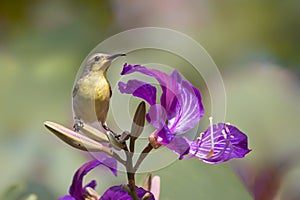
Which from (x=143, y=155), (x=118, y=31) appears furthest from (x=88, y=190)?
(x=118, y=31)

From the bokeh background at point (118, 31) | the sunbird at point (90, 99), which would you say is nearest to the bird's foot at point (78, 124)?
the sunbird at point (90, 99)

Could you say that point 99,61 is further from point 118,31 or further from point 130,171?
point 118,31

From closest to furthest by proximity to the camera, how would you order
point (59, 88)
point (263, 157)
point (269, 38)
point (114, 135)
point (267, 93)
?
1. point (114, 135)
2. point (263, 157)
3. point (267, 93)
4. point (59, 88)
5. point (269, 38)

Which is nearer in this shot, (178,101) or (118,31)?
(178,101)

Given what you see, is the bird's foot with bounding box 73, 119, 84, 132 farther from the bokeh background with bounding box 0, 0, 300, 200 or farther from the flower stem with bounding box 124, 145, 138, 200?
the bokeh background with bounding box 0, 0, 300, 200

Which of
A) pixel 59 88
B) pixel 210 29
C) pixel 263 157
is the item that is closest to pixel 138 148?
pixel 263 157

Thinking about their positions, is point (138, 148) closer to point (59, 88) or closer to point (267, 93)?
point (267, 93)

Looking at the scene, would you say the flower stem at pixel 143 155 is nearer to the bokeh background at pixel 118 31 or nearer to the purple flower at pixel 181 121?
the purple flower at pixel 181 121
